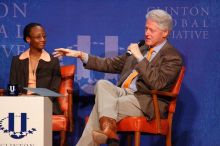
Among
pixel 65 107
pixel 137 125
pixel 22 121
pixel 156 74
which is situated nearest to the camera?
pixel 22 121

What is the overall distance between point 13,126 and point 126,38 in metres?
2.14

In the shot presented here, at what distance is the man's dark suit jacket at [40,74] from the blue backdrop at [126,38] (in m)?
0.33

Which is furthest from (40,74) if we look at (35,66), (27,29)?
(27,29)

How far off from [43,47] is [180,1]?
4.88ft

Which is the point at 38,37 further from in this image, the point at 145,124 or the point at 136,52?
the point at 145,124

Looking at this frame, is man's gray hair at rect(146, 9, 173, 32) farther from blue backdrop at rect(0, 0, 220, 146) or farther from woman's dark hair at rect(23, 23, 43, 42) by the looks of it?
woman's dark hair at rect(23, 23, 43, 42)

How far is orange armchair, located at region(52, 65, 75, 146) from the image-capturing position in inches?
193

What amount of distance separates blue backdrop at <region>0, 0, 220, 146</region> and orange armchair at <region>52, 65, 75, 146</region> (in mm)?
314

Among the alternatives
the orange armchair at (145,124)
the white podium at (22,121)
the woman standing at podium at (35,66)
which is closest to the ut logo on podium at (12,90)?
the white podium at (22,121)

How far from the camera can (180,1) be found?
18.1ft

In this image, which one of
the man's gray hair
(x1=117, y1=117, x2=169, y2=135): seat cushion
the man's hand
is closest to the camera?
(x1=117, y1=117, x2=169, y2=135): seat cushion

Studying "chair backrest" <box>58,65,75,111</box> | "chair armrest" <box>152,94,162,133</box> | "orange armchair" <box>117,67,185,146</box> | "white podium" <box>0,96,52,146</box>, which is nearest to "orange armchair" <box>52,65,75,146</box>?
"chair backrest" <box>58,65,75,111</box>

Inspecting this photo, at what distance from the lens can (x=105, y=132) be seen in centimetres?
414

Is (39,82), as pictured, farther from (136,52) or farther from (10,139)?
(10,139)
